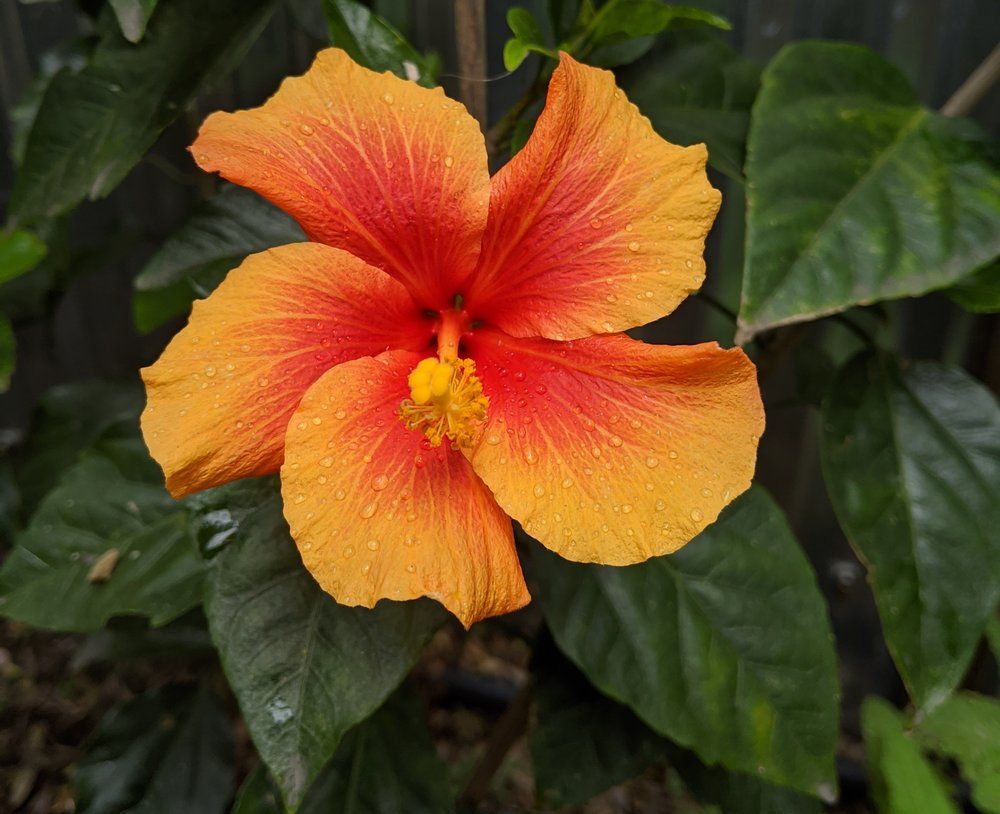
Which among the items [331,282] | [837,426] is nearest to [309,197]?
[331,282]

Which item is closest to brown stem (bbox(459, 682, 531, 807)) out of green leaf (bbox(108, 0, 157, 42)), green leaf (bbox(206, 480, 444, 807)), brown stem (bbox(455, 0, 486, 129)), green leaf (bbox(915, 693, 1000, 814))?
green leaf (bbox(206, 480, 444, 807))

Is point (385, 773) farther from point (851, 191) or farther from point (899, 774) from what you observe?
point (851, 191)

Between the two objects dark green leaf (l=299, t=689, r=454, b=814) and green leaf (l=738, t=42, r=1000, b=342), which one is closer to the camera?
green leaf (l=738, t=42, r=1000, b=342)

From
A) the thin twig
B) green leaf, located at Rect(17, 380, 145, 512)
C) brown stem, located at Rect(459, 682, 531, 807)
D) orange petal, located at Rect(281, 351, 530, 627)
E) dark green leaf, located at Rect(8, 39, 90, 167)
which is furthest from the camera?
green leaf, located at Rect(17, 380, 145, 512)

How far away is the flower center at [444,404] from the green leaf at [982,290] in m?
0.54

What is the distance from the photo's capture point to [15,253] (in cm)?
92

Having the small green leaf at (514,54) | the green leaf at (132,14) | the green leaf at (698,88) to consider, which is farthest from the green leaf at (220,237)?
the green leaf at (698,88)

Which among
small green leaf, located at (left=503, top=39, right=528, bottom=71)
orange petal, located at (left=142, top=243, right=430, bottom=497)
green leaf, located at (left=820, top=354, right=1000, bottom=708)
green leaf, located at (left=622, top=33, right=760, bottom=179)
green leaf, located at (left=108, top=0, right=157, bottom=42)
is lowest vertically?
green leaf, located at (left=820, top=354, right=1000, bottom=708)

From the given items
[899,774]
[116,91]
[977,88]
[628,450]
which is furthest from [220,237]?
[899,774]

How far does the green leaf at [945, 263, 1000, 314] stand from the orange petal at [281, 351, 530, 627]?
1.84ft

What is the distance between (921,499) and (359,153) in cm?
67

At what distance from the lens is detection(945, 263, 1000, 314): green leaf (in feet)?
2.57

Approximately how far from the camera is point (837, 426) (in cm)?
88

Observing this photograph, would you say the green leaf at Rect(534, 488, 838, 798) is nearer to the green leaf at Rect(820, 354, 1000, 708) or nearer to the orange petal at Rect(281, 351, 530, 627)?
the green leaf at Rect(820, 354, 1000, 708)
